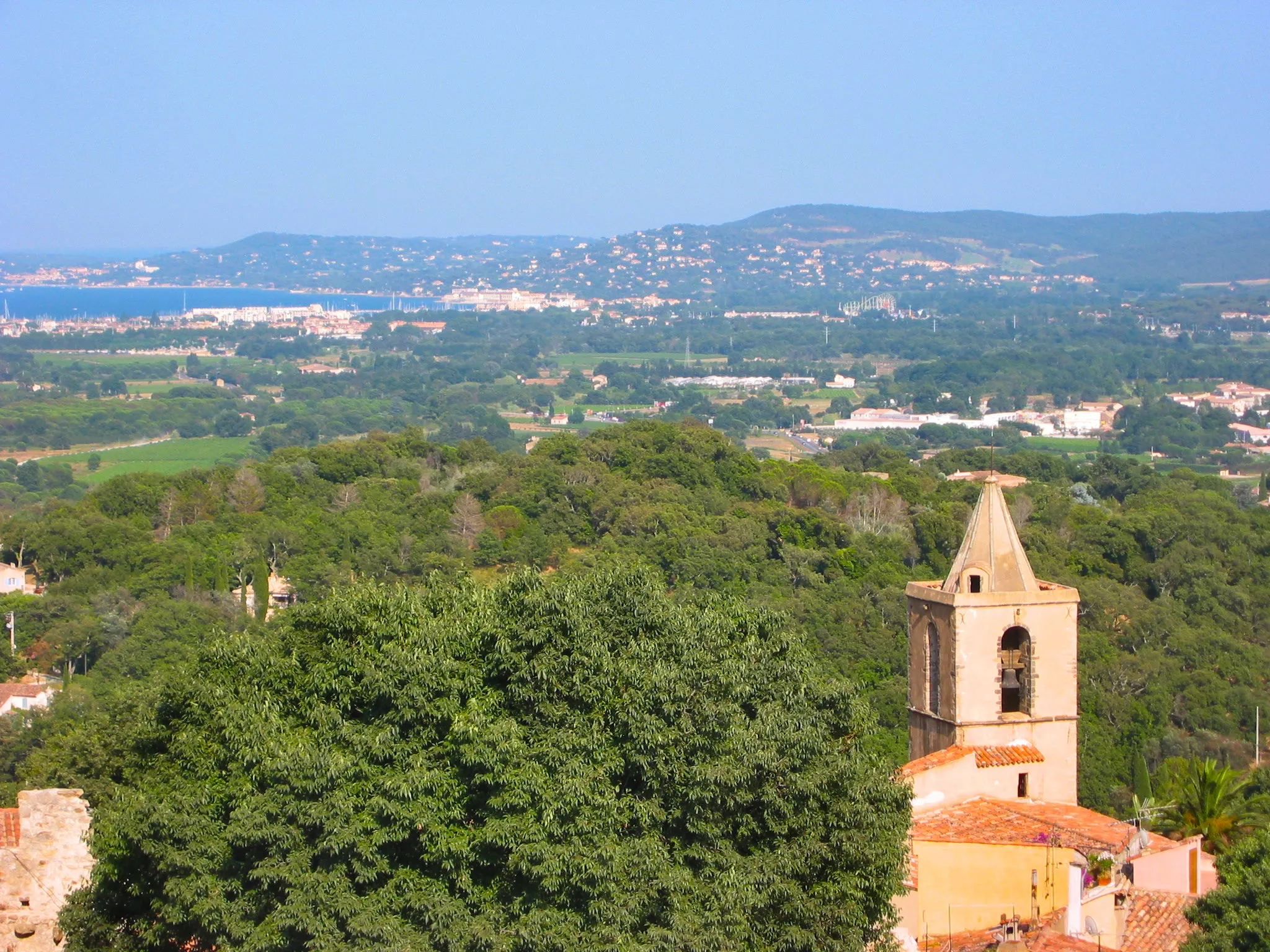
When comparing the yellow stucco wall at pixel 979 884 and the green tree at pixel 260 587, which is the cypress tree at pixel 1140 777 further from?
the green tree at pixel 260 587

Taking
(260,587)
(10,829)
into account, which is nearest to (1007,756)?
(10,829)

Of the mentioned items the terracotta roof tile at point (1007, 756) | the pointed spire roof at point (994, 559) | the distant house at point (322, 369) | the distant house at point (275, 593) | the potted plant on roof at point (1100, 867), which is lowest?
the distant house at point (322, 369)

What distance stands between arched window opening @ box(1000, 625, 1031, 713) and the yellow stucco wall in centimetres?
229

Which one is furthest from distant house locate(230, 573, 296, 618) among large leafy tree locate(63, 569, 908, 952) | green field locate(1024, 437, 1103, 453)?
green field locate(1024, 437, 1103, 453)

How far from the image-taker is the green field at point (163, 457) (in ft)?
288

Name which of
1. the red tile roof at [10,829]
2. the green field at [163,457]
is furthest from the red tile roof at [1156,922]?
the green field at [163,457]

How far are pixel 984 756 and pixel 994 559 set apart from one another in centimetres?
170

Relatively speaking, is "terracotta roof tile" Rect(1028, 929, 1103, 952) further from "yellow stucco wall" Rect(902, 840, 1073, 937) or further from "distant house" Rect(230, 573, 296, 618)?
"distant house" Rect(230, 573, 296, 618)

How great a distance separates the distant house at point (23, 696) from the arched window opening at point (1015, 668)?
Answer: 870 inches

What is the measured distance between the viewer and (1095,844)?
12.8 m

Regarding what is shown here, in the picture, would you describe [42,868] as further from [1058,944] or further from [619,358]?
[619,358]

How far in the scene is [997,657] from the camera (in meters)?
14.7

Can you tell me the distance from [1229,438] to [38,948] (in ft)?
358

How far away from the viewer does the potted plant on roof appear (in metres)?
12.3
